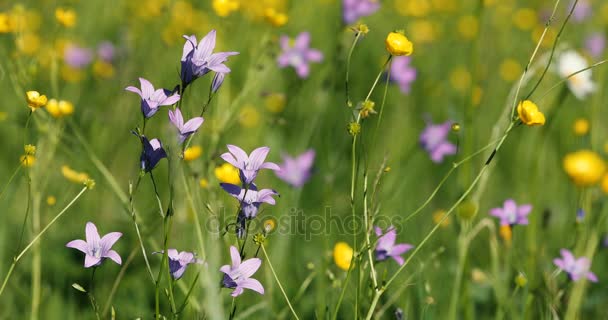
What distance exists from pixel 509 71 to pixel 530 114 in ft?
9.46

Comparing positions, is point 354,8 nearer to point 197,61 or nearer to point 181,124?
point 197,61

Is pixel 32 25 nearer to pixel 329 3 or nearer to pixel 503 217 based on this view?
pixel 329 3

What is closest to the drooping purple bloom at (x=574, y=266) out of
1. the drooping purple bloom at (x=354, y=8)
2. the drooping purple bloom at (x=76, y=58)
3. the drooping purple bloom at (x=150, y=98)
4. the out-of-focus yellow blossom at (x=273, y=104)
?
the drooping purple bloom at (x=150, y=98)

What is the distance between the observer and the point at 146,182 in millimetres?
2721

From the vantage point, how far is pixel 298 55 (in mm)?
2568

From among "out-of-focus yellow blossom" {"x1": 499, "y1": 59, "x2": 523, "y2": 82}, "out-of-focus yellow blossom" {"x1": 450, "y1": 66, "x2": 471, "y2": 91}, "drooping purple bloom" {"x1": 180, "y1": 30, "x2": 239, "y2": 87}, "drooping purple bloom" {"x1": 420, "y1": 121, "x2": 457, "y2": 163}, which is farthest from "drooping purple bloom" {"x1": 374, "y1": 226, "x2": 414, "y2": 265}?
"out-of-focus yellow blossom" {"x1": 499, "y1": 59, "x2": 523, "y2": 82}

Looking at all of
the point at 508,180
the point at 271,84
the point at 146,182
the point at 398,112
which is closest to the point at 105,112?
the point at 146,182

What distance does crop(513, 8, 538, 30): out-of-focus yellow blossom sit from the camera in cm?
471

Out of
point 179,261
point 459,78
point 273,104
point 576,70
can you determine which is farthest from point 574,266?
point 459,78

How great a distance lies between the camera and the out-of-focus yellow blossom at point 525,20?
4711 millimetres

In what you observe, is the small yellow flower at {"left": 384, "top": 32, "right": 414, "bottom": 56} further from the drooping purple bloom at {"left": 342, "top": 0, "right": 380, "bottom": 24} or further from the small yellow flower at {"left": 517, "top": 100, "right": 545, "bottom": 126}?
the drooping purple bloom at {"left": 342, "top": 0, "right": 380, "bottom": 24}

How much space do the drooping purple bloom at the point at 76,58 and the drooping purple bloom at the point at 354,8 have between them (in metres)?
1.61

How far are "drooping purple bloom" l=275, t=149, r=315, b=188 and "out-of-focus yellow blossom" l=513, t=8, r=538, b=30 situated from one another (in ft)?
9.53

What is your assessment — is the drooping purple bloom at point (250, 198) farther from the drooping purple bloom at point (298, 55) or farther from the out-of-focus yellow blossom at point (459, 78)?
the out-of-focus yellow blossom at point (459, 78)
